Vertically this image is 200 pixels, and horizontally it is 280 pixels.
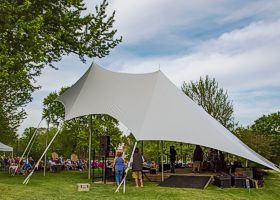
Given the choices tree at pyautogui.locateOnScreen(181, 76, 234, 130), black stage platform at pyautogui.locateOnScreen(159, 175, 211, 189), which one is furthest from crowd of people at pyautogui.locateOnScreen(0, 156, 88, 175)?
tree at pyautogui.locateOnScreen(181, 76, 234, 130)

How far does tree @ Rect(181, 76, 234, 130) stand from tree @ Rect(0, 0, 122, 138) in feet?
47.6

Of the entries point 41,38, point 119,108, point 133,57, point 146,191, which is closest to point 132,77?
point 133,57

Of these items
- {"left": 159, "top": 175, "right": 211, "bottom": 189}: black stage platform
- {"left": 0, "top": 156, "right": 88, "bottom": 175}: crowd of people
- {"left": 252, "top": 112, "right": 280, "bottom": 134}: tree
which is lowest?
{"left": 159, "top": 175, "right": 211, "bottom": 189}: black stage platform

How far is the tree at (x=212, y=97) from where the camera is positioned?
90.4ft

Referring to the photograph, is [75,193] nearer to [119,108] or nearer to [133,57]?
[119,108]

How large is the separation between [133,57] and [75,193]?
21.4 ft

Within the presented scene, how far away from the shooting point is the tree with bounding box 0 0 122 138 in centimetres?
1144

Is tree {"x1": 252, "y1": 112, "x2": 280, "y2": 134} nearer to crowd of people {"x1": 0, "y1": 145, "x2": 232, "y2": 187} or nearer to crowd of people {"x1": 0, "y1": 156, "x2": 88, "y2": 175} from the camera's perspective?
crowd of people {"x1": 0, "y1": 145, "x2": 232, "y2": 187}

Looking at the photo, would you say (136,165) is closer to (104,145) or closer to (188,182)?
(104,145)

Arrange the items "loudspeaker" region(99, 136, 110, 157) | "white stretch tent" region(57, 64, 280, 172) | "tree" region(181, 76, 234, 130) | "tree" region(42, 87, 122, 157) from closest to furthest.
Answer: "white stretch tent" region(57, 64, 280, 172) → "loudspeaker" region(99, 136, 110, 157) → "tree" region(42, 87, 122, 157) → "tree" region(181, 76, 234, 130)

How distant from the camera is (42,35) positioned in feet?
41.8

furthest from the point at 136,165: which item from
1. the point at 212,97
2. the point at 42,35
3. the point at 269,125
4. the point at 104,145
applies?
the point at 269,125

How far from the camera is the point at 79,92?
44.2ft

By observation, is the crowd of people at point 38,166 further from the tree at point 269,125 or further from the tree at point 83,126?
the tree at point 269,125
